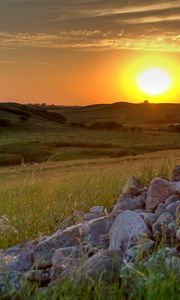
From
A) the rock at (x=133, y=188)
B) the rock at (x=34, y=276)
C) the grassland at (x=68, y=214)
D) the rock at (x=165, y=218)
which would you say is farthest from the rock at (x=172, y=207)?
the rock at (x=34, y=276)

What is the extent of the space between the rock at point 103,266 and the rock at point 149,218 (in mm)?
888

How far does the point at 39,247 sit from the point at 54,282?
3.52 feet

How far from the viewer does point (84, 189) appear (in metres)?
10.0

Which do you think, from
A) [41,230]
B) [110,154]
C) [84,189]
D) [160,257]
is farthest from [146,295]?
[110,154]

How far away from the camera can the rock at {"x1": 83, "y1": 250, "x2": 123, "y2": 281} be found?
15.9 ft

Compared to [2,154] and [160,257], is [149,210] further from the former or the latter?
[2,154]

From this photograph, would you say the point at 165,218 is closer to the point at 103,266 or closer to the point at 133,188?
the point at 103,266

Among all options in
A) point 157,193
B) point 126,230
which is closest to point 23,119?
point 157,193

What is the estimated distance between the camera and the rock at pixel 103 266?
486 cm

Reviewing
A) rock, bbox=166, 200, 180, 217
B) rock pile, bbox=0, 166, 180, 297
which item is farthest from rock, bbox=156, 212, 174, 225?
rock, bbox=166, 200, 180, 217

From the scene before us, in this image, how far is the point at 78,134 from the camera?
7162cm

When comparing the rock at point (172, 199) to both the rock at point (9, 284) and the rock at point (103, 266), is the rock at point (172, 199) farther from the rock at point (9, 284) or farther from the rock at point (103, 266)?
the rock at point (9, 284)

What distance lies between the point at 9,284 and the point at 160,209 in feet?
6.61

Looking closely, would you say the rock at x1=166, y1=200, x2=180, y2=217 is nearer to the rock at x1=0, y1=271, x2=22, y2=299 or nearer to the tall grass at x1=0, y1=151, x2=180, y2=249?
the rock at x1=0, y1=271, x2=22, y2=299
